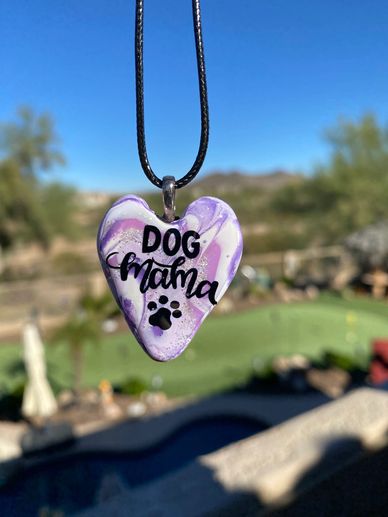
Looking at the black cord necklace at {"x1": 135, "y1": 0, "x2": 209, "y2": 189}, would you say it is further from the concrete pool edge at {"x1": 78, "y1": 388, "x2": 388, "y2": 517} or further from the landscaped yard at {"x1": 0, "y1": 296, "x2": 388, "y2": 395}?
the landscaped yard at {"x1": 0, "y1": 296, "x2": 388, "y2": 395}

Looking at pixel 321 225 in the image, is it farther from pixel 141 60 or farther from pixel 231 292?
pixel 141 60

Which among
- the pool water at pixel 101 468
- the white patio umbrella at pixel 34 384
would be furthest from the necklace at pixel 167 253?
the white patio umbrella at pixel 34 384

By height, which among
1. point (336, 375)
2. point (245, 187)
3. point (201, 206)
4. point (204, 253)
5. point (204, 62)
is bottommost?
point (245, 187)

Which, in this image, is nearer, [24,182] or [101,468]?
[101,468]

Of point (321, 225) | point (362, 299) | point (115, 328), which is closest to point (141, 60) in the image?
point (115, 328)

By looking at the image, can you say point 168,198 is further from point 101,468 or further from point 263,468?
point 101,468

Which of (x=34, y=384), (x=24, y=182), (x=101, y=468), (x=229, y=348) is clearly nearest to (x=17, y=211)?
(x=24, y=182)
